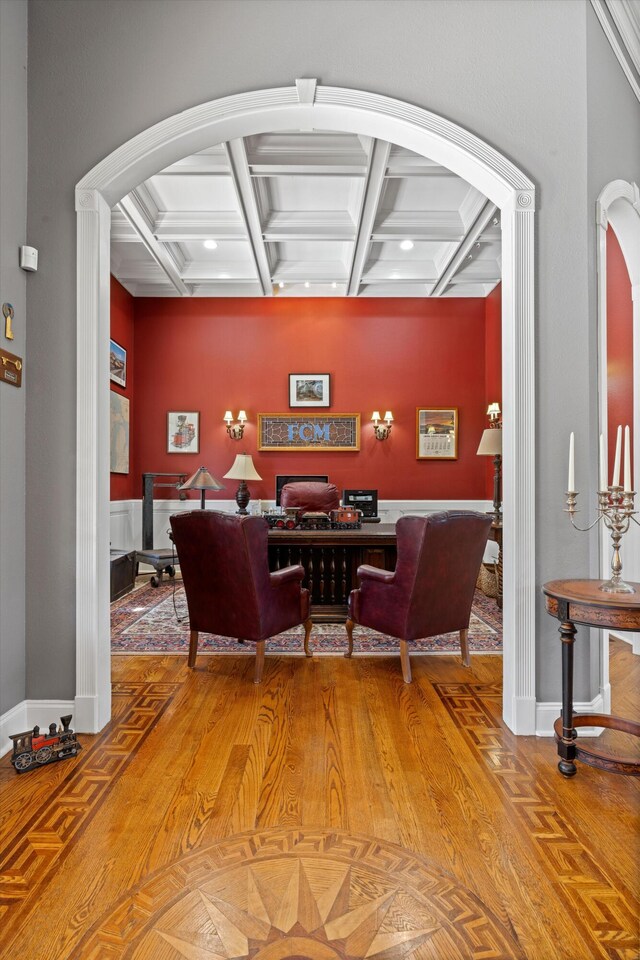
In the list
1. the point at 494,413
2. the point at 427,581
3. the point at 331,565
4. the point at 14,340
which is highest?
the point at 494,413

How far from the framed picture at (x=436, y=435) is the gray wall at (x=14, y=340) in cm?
593

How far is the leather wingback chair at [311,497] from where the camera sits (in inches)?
271

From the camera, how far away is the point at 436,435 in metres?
7.95

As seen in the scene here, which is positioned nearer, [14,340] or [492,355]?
[14,340]

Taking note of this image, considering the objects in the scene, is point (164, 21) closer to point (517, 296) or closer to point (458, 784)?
point (517, 296)

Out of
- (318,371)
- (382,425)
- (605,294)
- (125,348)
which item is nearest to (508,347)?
(605,294)

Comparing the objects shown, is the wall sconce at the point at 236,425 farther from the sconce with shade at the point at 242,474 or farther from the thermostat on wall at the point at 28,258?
the thermostat on wall at the point at 28,258

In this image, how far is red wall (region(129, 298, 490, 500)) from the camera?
7.92 meters

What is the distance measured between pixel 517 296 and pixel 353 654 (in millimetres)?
2678

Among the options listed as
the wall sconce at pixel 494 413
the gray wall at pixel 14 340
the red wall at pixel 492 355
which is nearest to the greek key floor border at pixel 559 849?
the gray wall at pixel 14 340

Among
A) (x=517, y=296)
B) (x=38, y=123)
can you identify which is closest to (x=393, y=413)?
(x=517, y=296)

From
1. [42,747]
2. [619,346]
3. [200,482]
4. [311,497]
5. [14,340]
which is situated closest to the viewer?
[42,747]

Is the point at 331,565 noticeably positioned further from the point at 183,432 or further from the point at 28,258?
the point at 183,432

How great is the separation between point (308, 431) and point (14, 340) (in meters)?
5.41
